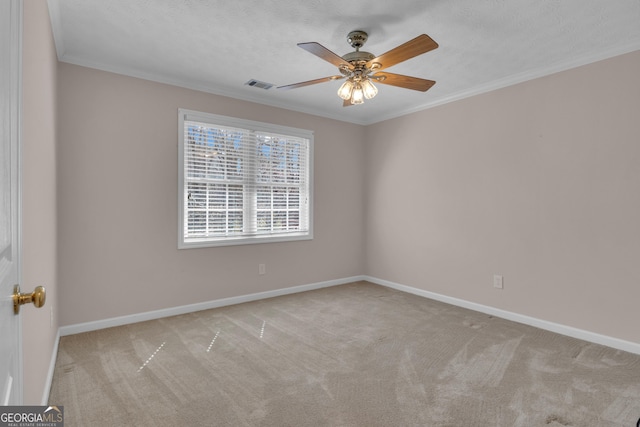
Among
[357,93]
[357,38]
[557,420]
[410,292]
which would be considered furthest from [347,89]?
[410,292]

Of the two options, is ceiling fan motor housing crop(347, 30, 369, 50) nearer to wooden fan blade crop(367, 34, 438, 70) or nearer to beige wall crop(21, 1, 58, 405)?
wooden fan blade crop(367, 34, 438, 70)

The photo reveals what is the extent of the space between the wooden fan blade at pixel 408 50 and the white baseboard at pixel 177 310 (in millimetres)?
2915

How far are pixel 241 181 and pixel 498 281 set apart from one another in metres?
3.08

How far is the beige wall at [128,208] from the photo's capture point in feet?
10.1

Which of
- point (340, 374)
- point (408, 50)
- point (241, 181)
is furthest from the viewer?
point (241, 181)

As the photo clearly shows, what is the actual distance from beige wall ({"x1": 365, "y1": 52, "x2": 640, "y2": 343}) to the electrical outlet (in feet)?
0.15

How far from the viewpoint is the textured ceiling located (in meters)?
2.31

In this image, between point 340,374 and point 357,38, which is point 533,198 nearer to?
point 357,38

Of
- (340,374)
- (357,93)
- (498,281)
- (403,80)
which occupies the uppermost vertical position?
(403,80)

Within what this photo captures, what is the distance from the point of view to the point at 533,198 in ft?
11.0

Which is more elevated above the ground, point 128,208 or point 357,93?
point 357,93

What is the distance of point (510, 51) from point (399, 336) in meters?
2.66

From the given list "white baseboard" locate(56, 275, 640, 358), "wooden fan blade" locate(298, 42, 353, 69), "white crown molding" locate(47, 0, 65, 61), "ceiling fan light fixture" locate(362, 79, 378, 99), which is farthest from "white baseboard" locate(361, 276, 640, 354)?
"white crown molding" locate(47, 0, 65, 61)

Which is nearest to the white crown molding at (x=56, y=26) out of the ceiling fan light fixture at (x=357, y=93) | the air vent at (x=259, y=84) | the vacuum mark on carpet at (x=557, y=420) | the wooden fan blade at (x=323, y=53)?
the air vent at (x=259, y=84)
